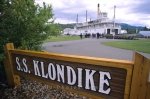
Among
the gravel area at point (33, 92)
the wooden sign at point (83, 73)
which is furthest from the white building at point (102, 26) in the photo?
the wooden sign at point (83, 73)

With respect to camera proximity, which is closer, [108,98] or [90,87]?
[108,98]

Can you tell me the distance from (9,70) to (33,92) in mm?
835

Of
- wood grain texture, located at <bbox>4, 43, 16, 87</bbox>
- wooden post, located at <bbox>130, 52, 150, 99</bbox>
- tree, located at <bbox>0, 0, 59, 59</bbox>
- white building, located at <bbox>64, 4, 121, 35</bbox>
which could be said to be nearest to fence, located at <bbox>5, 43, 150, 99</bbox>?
wooden post, located at <bbox>130, 52, 150, 99</bbox>

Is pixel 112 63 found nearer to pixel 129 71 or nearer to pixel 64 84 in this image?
pixel 129 71

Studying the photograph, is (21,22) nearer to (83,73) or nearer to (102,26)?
(83,73)

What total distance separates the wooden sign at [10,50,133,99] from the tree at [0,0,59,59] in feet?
3.83

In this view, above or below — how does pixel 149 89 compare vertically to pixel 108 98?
above

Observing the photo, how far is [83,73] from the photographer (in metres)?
4.04

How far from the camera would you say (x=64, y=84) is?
14.9ft

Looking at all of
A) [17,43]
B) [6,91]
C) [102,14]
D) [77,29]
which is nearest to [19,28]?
[17,43]

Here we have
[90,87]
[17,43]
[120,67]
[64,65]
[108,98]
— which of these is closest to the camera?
[120,67]

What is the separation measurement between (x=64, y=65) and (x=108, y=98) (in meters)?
1.09

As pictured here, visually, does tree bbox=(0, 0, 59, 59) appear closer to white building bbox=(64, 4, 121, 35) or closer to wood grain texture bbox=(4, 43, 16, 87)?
wood grain texture bbox=(4, 43, 16, 87)

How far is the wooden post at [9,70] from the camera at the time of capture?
5.96 meters
